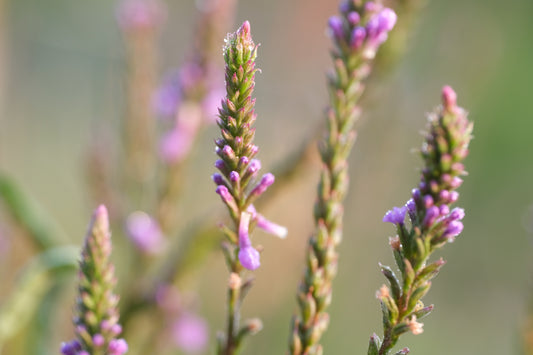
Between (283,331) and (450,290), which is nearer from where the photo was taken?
(283,331)

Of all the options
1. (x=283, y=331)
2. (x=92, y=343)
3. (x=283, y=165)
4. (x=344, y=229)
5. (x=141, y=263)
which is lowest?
(x=92, y=343)

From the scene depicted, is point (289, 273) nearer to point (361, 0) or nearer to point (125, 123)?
point (125, 123)

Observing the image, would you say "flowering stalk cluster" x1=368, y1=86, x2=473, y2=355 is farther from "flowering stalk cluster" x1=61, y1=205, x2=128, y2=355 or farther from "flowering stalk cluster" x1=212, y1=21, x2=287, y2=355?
"flowering stalk cluster" x1=61, y1=205, x2=128, y2=355

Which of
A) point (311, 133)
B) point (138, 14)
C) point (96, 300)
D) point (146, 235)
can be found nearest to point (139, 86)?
point (138, 14)

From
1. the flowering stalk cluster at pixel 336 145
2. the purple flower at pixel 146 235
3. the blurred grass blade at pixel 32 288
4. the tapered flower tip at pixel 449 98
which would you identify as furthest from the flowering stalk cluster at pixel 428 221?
the purple flower at pixel 146 235

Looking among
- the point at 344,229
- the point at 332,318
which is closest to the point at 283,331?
the point at 332,318

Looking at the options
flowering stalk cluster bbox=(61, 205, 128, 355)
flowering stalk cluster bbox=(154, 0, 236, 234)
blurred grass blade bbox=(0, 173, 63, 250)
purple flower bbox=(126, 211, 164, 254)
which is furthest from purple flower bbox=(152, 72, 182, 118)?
flowering stalk cluster bbox=(61, 205, 128, 355)
